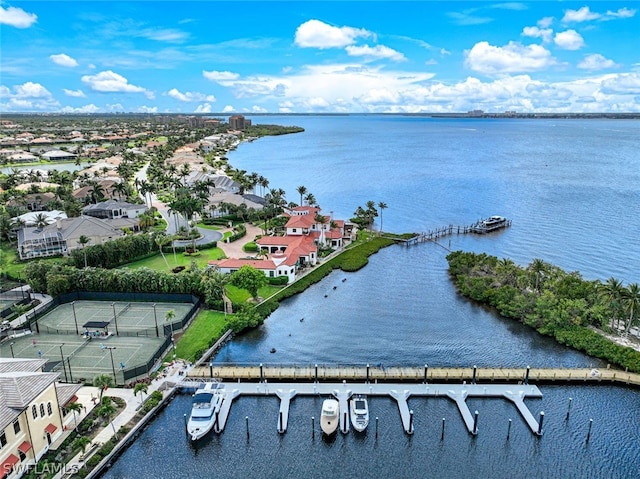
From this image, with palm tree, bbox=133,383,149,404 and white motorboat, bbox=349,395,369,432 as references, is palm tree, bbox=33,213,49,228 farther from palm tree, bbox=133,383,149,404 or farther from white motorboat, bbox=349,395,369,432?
white motorboat, bbox=349,395,369,432

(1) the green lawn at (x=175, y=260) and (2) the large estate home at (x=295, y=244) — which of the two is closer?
A: (2) the large estate home at (x=295, y=244)

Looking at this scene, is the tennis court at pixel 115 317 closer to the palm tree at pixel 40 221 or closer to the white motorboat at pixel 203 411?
the white motorboat at pixel 203 411

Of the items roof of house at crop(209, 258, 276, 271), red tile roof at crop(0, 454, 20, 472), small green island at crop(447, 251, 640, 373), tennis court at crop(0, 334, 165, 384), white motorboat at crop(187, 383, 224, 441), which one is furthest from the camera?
roof of house at crop(209, 258, 276, 271)

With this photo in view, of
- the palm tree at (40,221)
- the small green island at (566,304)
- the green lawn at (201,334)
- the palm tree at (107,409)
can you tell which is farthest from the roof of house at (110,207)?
the small green island at (566,304)

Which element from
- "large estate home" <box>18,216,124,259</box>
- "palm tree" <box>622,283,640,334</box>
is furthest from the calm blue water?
"large estate home" <box>18,216,124,259</box>

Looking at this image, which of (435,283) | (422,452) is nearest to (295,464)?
(422,452)
